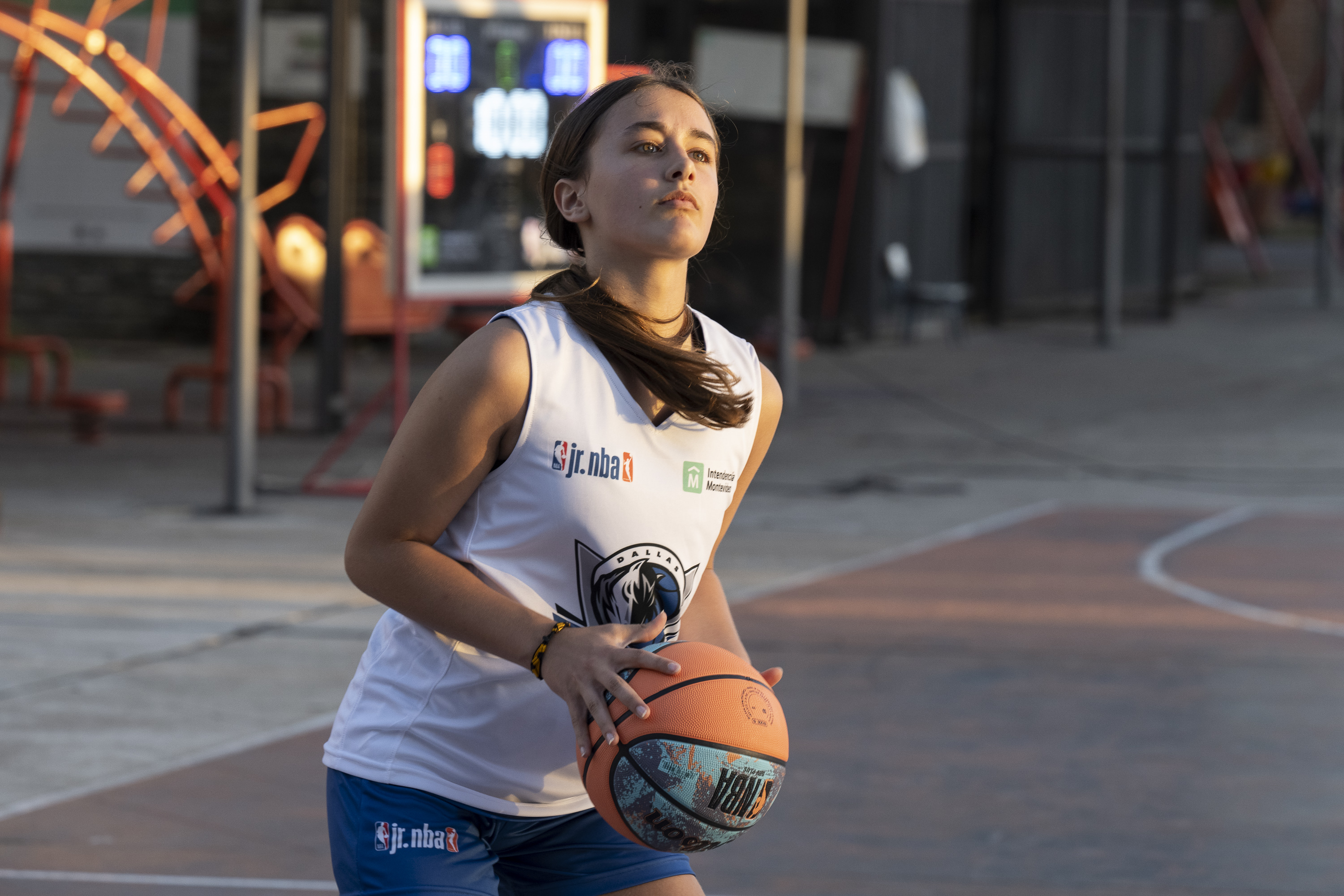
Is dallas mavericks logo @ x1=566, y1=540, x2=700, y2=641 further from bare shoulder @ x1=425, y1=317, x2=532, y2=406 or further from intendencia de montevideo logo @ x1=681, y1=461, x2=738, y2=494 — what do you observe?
bare shoulder @ x1=425, y1=317, x2=532, y2=406


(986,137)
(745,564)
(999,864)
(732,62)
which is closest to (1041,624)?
(745,564)

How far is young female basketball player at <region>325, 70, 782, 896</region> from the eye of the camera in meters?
2.57

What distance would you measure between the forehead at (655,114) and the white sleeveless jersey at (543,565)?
0.28 meters

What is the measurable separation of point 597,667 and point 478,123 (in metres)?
9.88

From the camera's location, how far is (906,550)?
33.8 ft

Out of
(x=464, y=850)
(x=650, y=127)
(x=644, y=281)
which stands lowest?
(x=464, y=850)

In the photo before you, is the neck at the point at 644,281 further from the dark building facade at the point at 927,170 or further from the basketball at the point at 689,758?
the dark building facade at the point at 927,170

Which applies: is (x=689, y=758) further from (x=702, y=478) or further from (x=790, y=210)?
(x=790, y=210)

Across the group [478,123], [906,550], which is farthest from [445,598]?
[478,123]

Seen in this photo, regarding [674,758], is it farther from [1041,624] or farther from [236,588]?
[236,588]

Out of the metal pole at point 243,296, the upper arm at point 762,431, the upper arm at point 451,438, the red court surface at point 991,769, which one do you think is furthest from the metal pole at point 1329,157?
the upper arm at point 451,438

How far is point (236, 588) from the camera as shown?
889cm

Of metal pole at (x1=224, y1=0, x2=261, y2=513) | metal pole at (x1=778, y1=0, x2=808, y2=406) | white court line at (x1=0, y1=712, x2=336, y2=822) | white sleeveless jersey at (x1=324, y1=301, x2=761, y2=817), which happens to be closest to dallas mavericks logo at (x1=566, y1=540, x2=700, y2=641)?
white sleeveless jersey at (x1=324, y1=301, x2=761, y2=817)

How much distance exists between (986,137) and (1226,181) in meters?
5.84
